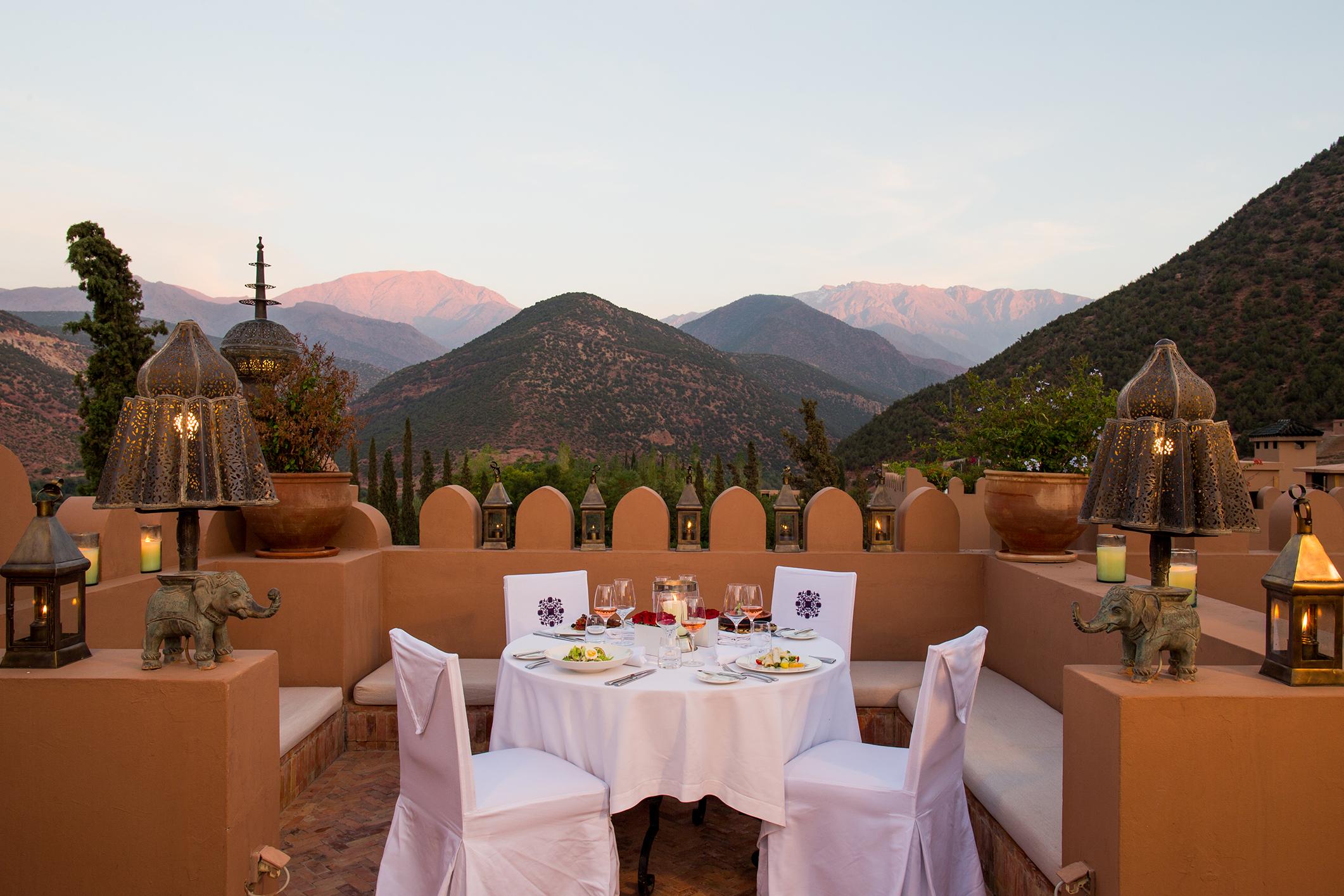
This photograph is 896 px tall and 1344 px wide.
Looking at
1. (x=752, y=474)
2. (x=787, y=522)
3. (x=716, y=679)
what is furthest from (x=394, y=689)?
(x=752, y=474)

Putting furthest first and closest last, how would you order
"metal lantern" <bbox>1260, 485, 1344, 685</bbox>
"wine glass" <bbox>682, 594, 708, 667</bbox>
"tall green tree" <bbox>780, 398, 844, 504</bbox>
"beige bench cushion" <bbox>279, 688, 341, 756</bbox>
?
"tall green tree" <bbox>780, 398, 844, 504</bbox> → "beige bench cushion" <bbox>279, 688, 341, 756</bbox> → "wine glass" <bbox>682, 594, 708, 667</bbox> → "metal lantern" <bbox>1260, 485, 1344, 685</bbox>

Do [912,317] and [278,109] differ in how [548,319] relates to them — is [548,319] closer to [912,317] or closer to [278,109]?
[278,109]

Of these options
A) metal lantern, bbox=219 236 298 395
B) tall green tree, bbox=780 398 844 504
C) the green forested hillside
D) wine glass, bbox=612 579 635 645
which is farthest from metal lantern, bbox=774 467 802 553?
the green forested hillside

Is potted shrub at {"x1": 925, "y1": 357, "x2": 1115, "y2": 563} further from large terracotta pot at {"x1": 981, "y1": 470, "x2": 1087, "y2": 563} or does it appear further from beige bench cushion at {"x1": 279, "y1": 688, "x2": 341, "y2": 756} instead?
beige bench cushion at {"x1": 279, "y1": 688, "x2": 341, "y2": 756}

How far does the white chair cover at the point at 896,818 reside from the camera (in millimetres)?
2568

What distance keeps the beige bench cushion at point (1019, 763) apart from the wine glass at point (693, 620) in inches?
35.3

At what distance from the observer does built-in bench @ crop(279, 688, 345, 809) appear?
3443 millimetres

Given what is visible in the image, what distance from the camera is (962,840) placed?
2738 mm

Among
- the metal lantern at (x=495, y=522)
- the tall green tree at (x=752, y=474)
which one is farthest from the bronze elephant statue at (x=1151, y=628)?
the tall green tree at (x=752, y=474)

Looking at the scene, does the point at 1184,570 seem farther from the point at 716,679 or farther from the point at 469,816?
the point at 469,816

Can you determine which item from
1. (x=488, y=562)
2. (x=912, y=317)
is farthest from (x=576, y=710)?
(x=912, y=317)

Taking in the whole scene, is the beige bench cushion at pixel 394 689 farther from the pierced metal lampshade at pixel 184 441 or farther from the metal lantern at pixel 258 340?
the metal lantern at pixel 258 340

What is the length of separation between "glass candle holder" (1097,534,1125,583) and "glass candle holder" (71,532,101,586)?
3.90 metres

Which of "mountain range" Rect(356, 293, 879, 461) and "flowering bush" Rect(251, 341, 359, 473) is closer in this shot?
"flowering bush" Rect(251, 341, 359, 473)
